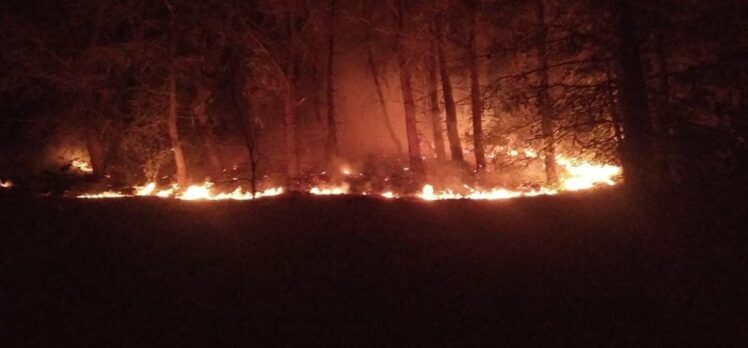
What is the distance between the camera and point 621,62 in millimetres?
9844

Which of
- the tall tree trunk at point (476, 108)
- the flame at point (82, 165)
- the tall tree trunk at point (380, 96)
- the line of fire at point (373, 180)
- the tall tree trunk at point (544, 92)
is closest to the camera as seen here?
the line of fire at point (373, 180)

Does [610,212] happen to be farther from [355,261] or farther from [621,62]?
[355,261]

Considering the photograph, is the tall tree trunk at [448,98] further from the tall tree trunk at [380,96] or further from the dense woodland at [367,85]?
the tall tree trunk at [380,96]

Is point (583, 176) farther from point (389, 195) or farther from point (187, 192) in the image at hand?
point (187, 192)

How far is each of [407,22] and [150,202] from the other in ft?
28.0

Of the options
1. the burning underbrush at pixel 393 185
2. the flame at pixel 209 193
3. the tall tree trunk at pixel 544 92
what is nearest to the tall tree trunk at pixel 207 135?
the flame at pixel 209 193

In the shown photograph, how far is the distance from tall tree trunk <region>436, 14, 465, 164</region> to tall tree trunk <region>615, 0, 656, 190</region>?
6.81m

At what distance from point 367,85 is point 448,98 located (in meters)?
4.79

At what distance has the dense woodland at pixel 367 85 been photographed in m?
9.52

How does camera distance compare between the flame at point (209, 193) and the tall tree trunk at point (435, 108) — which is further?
the tall tree trunk at point (435, 108)

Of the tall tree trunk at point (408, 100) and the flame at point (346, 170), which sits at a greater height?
the tall tree trunk at point (408, 100)

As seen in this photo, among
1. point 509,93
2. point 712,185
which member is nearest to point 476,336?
point 712,185

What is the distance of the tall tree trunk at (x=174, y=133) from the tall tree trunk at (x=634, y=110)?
1182cm

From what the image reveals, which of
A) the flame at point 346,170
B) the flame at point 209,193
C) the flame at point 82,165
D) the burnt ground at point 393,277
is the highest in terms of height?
the flame at point 82,165
